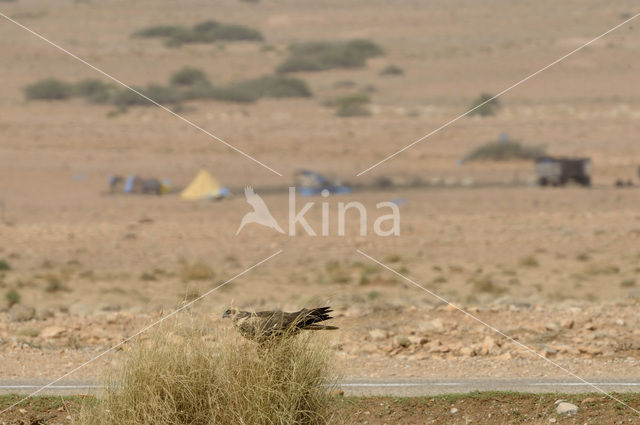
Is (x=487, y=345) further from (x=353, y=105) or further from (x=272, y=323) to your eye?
(x=353, y=105)

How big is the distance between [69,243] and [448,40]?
54473mm

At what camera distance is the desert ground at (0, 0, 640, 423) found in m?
14.1

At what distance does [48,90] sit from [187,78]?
10060 millimetres

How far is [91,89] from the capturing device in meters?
58.6

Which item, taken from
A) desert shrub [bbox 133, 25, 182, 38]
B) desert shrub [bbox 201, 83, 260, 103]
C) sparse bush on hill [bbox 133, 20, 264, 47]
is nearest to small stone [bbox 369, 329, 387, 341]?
desert shrub [bbox 201, 83, 260, 103]

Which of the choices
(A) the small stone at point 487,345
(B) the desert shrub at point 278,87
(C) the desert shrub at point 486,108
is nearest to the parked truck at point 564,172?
(C) the desert shrub at point 486,108

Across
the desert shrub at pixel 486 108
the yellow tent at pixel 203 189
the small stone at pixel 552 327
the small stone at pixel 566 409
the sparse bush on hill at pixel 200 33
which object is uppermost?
the sparse bush on hill at pixel 200 33

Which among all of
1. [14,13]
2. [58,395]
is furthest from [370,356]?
[14,13]

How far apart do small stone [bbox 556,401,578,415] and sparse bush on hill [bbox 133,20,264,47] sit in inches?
2798

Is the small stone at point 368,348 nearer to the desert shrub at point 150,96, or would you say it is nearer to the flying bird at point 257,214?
the flying bird at point 257,214

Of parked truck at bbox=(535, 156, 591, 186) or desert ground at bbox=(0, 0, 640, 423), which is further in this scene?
parked truck at bbox=(535, 156, 591, 186)

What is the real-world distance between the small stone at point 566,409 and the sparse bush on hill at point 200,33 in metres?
71.1

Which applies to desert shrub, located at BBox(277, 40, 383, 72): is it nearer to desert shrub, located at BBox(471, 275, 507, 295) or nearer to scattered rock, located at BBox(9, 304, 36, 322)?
desert shrub, located at BBox(471, 275, 507, 295)

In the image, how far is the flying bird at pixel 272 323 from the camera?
7855 mm
